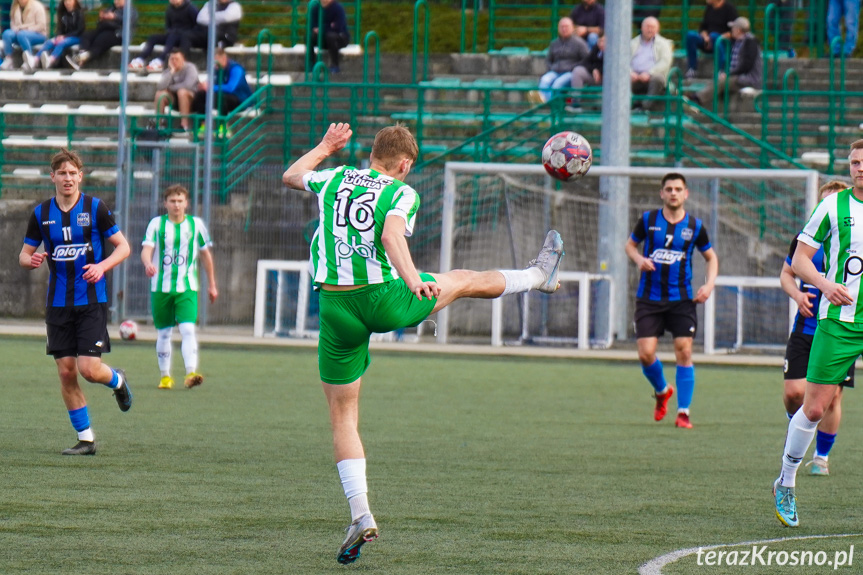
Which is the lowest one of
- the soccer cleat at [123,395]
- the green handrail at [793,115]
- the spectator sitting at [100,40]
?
the soccer cleat at [123,395]

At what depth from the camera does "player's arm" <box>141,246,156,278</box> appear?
1221 centimetres

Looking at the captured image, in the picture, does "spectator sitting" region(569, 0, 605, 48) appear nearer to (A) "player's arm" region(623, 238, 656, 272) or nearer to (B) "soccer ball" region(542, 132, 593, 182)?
(A) "player's arm" region(623, 238, 656, 272)

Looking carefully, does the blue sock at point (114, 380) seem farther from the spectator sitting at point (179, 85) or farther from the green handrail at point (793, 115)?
the green handrail at point (793, 115)

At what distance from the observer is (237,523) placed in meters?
6.10

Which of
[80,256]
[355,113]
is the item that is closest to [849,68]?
[355,113]

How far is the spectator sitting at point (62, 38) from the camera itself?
25.2m

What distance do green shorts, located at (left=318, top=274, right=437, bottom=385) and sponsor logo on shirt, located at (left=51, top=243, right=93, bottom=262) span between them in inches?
121

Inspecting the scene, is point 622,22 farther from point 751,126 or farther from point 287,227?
point 287,227

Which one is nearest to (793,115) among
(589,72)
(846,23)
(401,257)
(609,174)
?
(846,23)

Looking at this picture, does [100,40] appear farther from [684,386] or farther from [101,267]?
[101,267]

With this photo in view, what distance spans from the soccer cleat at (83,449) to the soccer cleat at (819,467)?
14.2ft

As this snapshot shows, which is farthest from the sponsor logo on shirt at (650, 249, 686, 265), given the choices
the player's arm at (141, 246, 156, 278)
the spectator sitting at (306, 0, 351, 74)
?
the spectator sitting at (306, 0, 351, 74)

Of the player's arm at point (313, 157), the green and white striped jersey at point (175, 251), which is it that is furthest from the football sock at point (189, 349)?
the player's arm at point (313, 157)

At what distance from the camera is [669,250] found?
1109 centimetres
